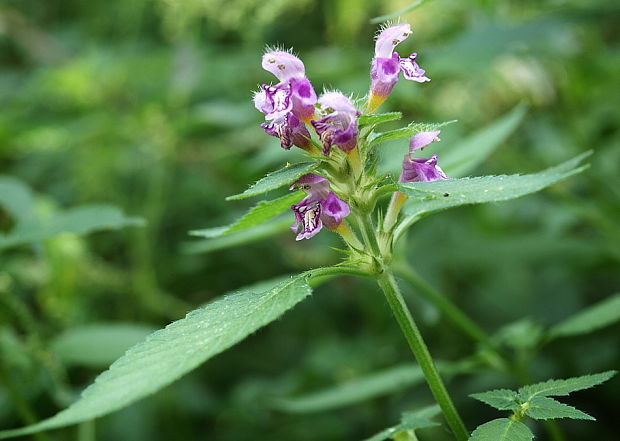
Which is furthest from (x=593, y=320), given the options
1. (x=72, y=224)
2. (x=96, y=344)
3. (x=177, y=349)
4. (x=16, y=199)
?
(x=16, y=199)

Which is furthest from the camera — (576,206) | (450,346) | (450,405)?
(450,346)

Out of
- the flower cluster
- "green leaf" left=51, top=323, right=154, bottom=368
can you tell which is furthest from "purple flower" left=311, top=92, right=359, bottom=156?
"green leaf" left=51, top=323, right=154, bottom=368

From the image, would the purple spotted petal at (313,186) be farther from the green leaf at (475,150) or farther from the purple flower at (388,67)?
the green leaf at (475,150)

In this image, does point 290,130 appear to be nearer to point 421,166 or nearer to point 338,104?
point 338,104

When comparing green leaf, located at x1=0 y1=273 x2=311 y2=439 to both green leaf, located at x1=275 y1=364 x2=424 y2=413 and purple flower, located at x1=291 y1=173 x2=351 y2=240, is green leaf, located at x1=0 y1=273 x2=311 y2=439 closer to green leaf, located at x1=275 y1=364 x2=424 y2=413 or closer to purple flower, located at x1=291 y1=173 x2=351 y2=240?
purple flower, located at x1=291 y1=173 x2=351 y2=240

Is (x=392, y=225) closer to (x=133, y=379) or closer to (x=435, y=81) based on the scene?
(x=133, y=379)

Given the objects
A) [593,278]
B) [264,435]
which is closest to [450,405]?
[264,435]
